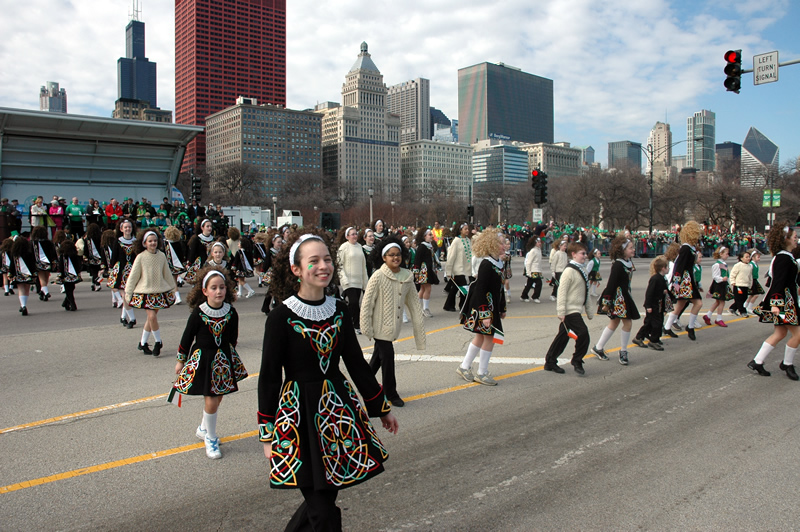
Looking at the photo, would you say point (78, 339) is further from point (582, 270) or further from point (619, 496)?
point (619, 496)

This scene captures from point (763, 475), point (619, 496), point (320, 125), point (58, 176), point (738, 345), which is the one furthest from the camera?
point (320, 125)

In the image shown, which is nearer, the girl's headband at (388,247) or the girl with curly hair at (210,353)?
the girl with curly hair at (210,353)

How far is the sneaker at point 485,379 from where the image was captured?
675 centimetres

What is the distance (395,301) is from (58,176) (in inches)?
663

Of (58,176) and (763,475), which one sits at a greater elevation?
(58,176)

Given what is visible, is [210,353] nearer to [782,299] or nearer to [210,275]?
[210,275]

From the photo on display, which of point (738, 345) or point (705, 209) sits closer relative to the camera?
point (738, 345)

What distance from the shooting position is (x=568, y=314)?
7.20m

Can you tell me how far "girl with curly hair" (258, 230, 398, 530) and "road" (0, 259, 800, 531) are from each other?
98cm

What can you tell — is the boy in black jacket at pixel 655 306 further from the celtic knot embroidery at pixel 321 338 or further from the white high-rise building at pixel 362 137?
the white high-rise building at pixel 362 137

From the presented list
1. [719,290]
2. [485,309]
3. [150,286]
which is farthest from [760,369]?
[150,286]

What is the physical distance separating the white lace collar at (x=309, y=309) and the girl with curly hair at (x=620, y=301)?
579cm

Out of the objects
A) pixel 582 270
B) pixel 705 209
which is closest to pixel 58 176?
pixel 582 270

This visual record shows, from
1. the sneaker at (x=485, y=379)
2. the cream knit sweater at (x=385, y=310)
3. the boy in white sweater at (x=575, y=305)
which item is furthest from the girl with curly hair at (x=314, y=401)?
the boy in white sweater at (x=575, y=305)
